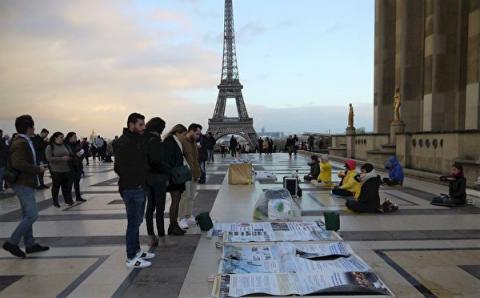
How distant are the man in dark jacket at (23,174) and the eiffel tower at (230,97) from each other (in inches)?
2894

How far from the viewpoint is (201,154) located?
1559 centimetres

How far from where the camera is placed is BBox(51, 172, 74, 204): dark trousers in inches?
401

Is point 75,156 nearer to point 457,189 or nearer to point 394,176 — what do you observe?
point 457,189

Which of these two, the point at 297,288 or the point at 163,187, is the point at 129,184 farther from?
the point at 297,288

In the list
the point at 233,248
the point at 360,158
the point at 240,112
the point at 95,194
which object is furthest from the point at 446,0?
the point at 240,112

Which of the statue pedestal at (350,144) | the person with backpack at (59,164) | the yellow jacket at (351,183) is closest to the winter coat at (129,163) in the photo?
the person with backpack at (59,164)

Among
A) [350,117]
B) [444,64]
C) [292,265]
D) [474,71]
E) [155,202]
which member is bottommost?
[292,265]

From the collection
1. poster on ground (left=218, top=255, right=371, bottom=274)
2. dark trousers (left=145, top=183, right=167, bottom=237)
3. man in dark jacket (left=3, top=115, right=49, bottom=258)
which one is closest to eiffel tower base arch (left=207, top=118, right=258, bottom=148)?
dark trousers (left=145, top=183, right=167, bottom=237)

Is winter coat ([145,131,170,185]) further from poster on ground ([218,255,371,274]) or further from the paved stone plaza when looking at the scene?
poster on ground ([218,255,371,274])

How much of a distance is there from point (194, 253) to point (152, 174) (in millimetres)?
1337

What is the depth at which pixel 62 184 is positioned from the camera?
10.3m

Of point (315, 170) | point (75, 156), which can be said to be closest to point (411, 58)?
point (315, 170)

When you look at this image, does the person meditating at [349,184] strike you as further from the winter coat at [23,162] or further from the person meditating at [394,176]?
the winter coat at [23,162]

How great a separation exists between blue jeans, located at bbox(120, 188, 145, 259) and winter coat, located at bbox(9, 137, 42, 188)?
148 cm
